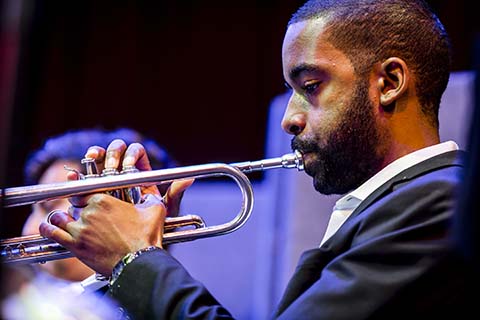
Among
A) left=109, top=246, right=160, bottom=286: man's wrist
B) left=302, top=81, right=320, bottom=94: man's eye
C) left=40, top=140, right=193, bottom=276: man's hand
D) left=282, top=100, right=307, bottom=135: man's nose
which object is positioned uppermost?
left=302, top=81, right=320, bottom=94: man's eye

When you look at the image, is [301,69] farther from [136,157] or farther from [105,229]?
[105,229]

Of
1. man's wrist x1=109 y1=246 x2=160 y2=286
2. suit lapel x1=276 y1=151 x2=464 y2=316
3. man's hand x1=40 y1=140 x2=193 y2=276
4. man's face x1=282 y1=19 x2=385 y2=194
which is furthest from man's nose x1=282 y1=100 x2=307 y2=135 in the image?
man's wrist x1=109 y1=246 x2=160 y2=286

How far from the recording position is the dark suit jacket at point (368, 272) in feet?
5.56

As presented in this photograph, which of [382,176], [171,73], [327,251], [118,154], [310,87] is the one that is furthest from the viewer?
[171,73]

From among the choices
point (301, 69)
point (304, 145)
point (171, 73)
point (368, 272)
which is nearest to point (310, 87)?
point (301, 69)

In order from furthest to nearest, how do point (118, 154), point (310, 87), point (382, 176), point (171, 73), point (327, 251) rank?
point (171, 73), point (118, 154), point (310, 87), point (382, 176), point (327, 251)

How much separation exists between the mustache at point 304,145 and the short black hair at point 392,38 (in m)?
0.24

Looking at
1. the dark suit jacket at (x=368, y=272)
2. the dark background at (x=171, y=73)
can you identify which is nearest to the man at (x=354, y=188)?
the dark suit jacket at (x=368, y=272)

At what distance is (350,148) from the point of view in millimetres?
2131

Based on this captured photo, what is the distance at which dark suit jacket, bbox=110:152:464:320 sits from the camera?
1.69m

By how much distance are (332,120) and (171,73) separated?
120 inches

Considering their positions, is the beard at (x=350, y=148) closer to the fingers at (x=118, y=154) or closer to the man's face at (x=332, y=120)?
the man's face at (x=332, y=120)

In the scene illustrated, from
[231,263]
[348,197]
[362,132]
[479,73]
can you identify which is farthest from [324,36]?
[231,263]

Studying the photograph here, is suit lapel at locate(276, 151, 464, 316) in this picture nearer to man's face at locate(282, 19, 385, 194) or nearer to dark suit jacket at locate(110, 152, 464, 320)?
dark suit jacket at locate(110, 152, 464, 320)
